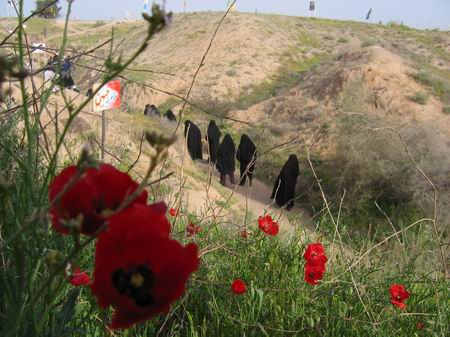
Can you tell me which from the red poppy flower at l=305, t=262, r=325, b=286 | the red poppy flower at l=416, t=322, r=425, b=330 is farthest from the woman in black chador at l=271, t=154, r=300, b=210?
the red poppy flower at l=305, t=262, r=325, b=286

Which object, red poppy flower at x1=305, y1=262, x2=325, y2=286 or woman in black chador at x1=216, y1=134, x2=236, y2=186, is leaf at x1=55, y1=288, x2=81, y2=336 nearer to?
red poppy flower at x1=305, y1=262, x2=325, y2=286

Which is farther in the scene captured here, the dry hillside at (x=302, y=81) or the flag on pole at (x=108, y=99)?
the dry hillside at (x=302, y=81)

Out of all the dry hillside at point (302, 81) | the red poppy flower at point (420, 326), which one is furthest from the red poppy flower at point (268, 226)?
the dry hillside at point (302, 81)

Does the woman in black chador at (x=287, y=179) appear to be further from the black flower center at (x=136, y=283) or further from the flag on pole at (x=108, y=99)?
the black flower center at (x=136, y=283)

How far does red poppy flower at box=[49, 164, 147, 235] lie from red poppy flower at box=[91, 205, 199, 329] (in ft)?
0.10

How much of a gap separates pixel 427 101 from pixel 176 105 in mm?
10639

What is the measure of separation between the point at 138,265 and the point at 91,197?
103 millimetres

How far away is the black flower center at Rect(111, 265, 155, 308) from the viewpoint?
0.62 meters

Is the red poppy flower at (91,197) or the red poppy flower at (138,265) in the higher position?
the red poppy flower at (91,197)

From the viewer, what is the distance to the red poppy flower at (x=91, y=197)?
24.7 inches

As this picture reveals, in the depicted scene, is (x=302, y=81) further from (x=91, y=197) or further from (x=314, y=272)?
(x=91, y=197)

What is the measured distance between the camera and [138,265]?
2.05 ft

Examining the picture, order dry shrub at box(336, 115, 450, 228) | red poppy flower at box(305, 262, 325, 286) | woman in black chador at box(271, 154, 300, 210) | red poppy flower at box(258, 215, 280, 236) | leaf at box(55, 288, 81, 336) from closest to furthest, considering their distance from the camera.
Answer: leaf at box(55, 288, 81, 336), red poppy flower at box(305, 262, 325, 286), red poppy flower at box(258, 215, 280, 236), dry shrub at box(336, 115, 450, 228), woman in black chador at box(271, 154, 300, 210)

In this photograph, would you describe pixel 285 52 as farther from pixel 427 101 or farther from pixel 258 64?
pixel 427 101
